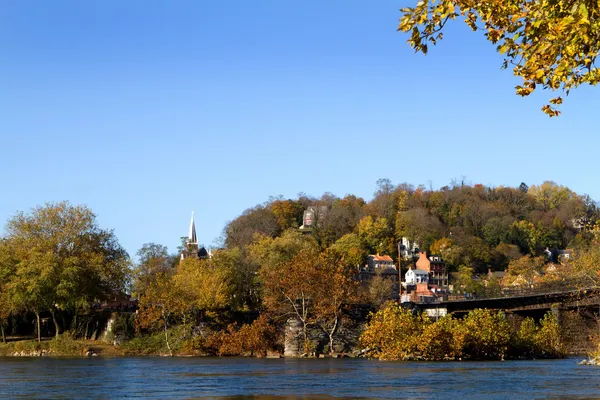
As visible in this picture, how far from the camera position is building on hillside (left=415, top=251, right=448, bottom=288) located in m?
192

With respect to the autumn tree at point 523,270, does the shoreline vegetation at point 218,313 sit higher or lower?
lower

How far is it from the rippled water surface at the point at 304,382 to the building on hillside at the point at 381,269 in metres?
118

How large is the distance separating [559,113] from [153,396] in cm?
2381

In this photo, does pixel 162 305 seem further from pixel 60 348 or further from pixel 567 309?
pixel 567 309

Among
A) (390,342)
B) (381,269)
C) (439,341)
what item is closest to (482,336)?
(439,341)

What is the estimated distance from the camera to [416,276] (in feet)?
625

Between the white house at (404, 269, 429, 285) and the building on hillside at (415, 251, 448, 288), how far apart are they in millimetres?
2310

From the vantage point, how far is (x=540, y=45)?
14109mm

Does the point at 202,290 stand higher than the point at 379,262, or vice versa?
the point at 379,262

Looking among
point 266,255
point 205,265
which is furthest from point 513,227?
point 205,265

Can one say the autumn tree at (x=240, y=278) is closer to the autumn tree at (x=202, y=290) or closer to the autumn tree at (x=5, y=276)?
the autumn tree at (x=202, y=290)

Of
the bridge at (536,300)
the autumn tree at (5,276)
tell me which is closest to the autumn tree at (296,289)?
the bridge at (536,300)

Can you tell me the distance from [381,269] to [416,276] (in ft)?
53.0

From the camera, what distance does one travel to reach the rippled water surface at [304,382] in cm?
3338
